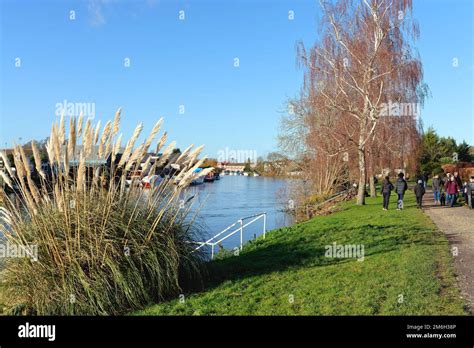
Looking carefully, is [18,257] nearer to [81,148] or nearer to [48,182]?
[48,182]

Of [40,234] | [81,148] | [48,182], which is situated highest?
[81,148]

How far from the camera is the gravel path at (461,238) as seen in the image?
6523mm

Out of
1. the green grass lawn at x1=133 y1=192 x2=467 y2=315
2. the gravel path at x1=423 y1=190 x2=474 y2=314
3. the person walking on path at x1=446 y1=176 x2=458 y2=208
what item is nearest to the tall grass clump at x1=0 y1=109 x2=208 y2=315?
the green grass lawn at x1=133 y1=192 x2=467 y2=315

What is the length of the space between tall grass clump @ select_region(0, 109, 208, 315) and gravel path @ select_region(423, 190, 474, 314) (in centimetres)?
387

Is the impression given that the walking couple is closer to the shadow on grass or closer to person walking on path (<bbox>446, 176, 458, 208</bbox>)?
person walking on path (<bbox>446, 176, 458, 208</bbox>)

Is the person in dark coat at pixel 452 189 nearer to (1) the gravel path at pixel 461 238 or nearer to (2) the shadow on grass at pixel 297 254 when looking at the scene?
(1) the gravel path at pixel 461 238

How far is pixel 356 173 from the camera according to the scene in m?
28.1

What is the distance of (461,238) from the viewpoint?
35.3ft

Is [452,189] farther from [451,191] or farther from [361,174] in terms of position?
[361,174]

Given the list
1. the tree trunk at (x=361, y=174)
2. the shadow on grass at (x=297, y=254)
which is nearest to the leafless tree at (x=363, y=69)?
the tree trunk at (x=361, y=174)

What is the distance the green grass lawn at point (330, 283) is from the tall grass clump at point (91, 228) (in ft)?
1.68

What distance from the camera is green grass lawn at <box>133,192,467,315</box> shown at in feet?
18.6
